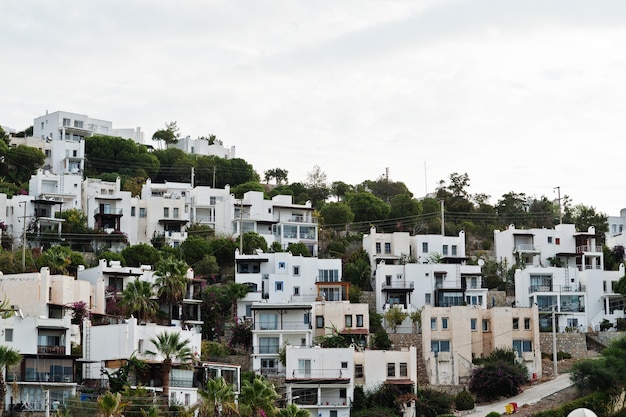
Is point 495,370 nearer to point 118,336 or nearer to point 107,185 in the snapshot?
point 118,336

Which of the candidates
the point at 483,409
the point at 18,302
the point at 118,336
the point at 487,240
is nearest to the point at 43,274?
the point at 18,302

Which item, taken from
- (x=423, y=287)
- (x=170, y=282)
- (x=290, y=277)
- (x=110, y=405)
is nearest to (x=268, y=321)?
(x=170, y=282)

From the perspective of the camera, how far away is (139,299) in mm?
77938

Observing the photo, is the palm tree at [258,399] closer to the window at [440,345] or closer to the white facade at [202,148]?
the window at [440,345]

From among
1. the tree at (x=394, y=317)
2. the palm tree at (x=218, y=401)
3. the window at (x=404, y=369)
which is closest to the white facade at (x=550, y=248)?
the tree at (x=394, y=317)

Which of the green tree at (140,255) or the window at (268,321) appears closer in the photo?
the window at (268,321)

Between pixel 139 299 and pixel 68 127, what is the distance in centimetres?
5951

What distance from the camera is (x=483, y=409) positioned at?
242 feet

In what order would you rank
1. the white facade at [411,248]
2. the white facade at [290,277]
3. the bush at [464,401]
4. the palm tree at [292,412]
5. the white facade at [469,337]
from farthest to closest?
1. the white facade at [411,248]
2. the white facade at [290,277]
3. the white facade at [469,337]
4. the bush at [464,401]
5. the palm tree at [292,412]

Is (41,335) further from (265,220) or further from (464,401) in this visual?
(265,220)

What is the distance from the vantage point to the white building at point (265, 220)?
10538 cm

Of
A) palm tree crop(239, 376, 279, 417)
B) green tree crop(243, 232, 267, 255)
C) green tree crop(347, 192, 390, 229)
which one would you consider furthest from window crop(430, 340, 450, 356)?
green tree crop(347, 192, 390, 229)

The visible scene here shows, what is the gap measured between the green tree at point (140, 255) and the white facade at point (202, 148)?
48.2 m

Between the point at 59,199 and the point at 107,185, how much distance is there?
17.6 ft
